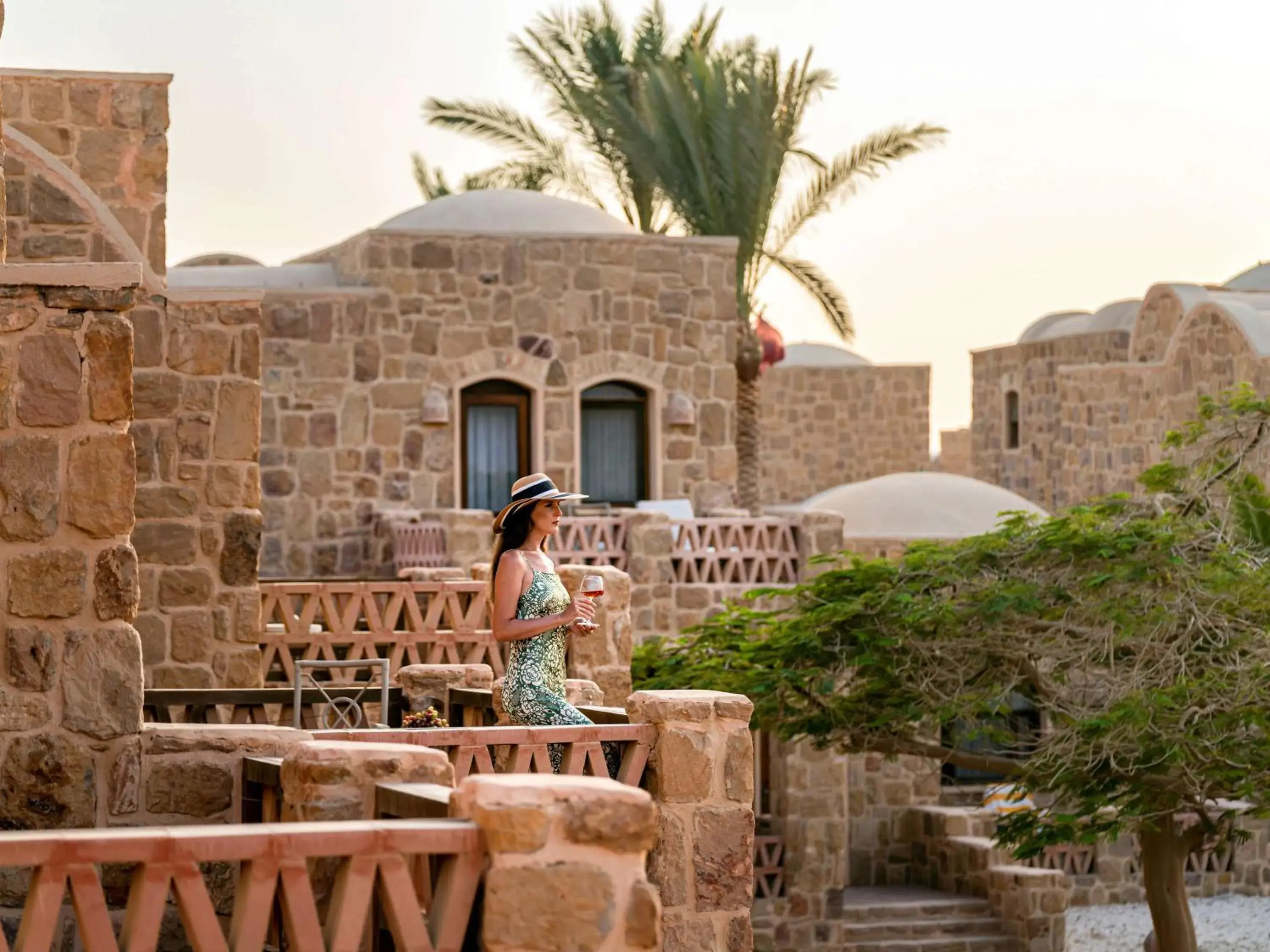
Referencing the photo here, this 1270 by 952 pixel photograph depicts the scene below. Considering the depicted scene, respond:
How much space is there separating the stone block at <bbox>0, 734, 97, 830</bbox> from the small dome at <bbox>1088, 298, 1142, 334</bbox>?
111 ft

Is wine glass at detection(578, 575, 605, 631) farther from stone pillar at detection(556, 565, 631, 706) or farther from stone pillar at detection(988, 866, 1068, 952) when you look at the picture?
stone pillar at detection(988, 866, 1068, 952)

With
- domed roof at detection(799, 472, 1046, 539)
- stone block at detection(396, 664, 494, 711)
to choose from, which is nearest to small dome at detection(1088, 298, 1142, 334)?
domed roof at detection(799, 472, 1046, 539)

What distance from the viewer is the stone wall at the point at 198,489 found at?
39.7ft

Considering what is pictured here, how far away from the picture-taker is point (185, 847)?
5.03 meters

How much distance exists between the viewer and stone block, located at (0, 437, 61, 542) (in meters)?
6.90

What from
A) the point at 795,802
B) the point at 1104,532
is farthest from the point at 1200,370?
the point at 1104,532

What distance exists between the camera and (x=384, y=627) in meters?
13.7

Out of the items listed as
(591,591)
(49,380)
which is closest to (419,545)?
(591,591)

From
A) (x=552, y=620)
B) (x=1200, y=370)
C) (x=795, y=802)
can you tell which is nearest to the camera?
(x=552, y=620)

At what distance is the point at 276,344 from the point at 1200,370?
12.1m

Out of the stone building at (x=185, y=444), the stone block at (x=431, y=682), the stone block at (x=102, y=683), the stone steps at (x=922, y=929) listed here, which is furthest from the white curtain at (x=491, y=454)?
the stone block at (x=102, y=683)

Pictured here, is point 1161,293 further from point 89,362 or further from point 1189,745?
point 89,362

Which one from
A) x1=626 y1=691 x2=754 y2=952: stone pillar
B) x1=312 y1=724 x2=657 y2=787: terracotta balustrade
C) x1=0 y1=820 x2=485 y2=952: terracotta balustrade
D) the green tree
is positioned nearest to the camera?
x1=0 y1=820 x2=485 y2=952: terracotta balustrade

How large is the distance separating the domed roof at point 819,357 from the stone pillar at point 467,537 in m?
22.9
